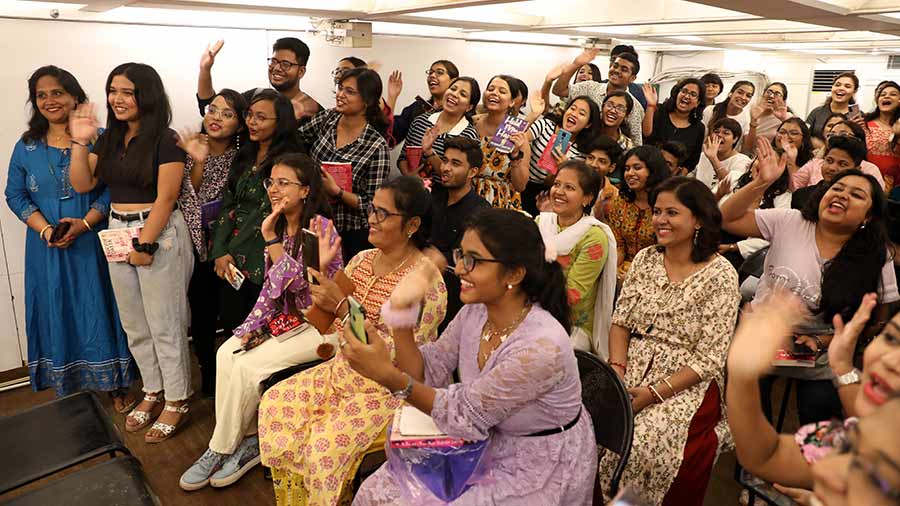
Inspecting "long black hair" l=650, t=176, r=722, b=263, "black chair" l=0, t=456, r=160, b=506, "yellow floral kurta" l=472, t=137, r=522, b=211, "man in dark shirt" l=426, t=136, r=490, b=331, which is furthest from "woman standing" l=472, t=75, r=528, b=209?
"black chair" l=0, t=456, r=160, b=506

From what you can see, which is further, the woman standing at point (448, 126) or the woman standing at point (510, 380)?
the woman standing at point (448, 126)

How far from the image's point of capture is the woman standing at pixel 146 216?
9.58 feet

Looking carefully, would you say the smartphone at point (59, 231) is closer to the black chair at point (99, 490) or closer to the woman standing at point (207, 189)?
the woman standing at point (207, 189)

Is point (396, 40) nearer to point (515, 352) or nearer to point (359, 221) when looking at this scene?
point (359, 221)

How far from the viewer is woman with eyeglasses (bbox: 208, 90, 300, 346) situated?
3070 mm

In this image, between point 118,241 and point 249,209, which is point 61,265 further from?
point 249,209

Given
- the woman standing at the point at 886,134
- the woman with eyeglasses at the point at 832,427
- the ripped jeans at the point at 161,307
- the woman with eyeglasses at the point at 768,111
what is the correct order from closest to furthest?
1. the woman with eyeglasses at the point at 832,427
2. the ripped jeans at the point at 161,307
3. the woman standing at the point at 886,134
4. the woman with eyeglasses at the point at 768,111

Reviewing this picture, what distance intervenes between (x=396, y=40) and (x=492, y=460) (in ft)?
11.6

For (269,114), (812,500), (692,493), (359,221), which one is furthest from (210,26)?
(812,500)

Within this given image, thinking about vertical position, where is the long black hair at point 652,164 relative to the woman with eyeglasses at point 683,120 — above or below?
below

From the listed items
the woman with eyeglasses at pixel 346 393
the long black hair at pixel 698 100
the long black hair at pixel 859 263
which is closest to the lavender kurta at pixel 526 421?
the woman with eyeglasses at pixel 346 393

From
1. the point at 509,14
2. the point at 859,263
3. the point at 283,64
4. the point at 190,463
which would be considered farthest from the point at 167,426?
the point at 859,263

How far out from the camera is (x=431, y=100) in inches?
179

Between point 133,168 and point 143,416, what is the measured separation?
50.0 inches
